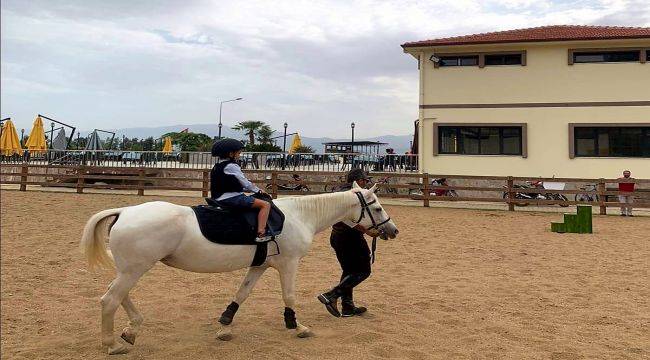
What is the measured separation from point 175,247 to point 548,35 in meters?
22.1

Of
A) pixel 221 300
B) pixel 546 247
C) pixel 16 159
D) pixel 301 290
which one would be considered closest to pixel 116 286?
pixel 221 300

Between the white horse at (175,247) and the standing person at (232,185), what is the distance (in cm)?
31

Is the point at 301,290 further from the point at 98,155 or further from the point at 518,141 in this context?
the point at 98,155

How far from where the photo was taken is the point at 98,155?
24.1 m

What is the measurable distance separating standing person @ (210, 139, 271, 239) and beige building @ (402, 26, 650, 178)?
1815 centimetres

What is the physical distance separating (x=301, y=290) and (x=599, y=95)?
19.5 m

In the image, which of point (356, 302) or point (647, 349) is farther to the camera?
point (356, 302)

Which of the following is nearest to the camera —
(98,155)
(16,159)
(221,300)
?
(221,300)

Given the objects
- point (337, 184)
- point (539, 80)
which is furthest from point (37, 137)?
point (539, 80)

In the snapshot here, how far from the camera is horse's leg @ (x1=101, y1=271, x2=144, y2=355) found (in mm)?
3746

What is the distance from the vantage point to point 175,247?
12.9 feet

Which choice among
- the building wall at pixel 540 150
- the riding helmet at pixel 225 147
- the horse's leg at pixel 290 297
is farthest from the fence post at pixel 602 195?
the riding helmet at pixel 225 147

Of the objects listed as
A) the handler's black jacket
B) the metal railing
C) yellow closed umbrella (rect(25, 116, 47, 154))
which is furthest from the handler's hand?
yellow closed umbrella (rect(25, 116, 47, 154))

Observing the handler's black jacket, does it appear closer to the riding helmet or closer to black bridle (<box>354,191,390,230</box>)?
black bridle (<box>354,191,390,230</box>)
